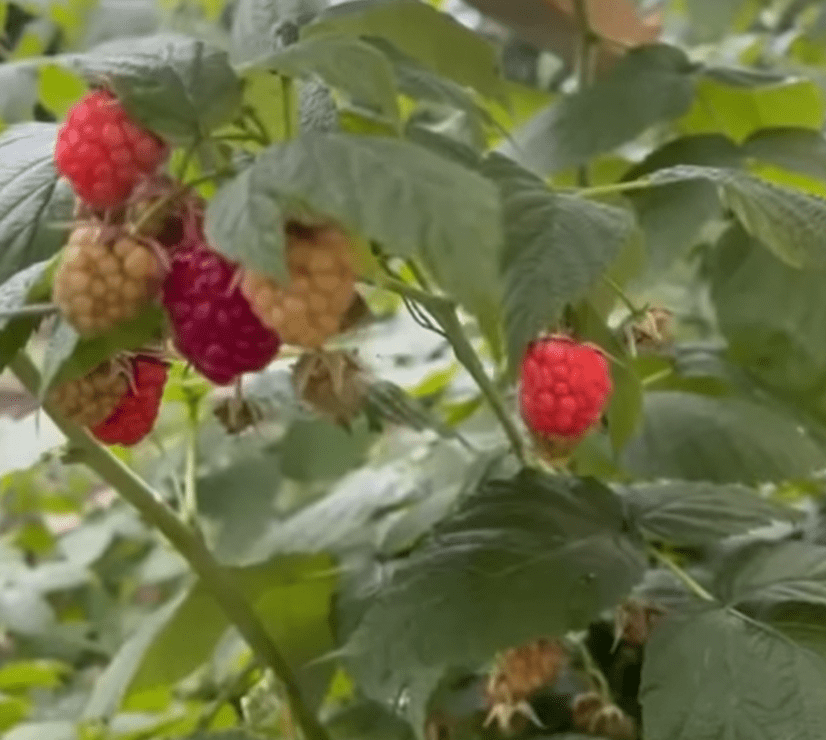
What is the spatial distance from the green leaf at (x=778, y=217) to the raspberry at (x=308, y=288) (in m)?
0.18

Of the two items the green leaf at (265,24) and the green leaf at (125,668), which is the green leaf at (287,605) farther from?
the green leaf at (265,24)

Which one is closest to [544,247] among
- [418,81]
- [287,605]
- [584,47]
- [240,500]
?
[418,81]

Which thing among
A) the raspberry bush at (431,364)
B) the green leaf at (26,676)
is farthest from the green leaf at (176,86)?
the green leaf at (26,676)

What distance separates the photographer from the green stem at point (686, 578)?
0.70 metres

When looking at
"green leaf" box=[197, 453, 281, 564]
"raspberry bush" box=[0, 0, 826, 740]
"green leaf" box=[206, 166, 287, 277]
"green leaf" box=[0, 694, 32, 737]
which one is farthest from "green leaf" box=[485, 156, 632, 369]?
"green leaf" box=[197, 453, 281, 564]

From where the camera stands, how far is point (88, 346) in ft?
1.71

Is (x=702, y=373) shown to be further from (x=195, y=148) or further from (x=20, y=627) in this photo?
(x=20, y=627)

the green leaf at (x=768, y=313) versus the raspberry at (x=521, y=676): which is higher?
the raspberry at (x=521, y=676)

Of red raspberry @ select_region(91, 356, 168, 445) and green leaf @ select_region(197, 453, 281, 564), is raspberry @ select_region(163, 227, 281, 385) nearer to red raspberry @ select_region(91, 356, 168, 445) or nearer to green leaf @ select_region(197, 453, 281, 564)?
red raspberry @ select_region(91, 356, 168, 445)

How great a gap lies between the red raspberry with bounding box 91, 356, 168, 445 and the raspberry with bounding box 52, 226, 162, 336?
11cm

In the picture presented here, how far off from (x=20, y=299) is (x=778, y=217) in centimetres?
26

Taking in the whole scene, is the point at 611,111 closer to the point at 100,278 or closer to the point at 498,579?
the point at 498,579

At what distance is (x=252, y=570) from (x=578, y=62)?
0.39 metres

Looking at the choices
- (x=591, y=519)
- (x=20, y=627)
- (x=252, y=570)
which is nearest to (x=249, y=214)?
(x=591, y=519)
